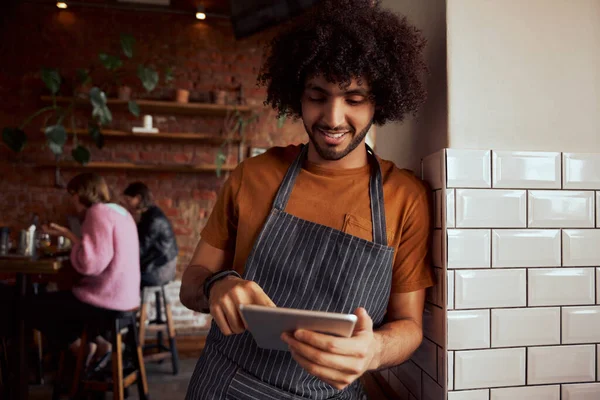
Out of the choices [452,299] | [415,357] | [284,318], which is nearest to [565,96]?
Answer: [452,299]

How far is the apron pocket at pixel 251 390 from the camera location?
1.15 metres

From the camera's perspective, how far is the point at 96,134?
456 centimetres

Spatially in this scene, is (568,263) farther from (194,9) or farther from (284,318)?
(194,9)

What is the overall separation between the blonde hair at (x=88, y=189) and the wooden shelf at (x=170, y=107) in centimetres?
174

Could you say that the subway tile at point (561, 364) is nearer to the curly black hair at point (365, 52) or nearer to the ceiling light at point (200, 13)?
the curly black hair at point (365, 52)

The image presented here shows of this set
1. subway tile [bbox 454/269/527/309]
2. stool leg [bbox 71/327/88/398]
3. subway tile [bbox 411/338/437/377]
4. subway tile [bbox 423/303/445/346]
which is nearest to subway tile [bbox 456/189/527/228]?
subway tile [bbox 454/269/527/309]

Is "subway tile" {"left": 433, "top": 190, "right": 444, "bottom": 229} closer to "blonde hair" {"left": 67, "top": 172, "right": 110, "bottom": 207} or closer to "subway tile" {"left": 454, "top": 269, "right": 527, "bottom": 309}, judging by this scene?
"subway tile" {"left": 454, "top": 269, "right": 527, "bottom": 309}

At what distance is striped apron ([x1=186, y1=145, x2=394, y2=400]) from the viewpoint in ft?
3.81

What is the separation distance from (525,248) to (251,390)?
2.45ft

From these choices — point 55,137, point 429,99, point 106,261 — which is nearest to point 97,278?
point 106,261

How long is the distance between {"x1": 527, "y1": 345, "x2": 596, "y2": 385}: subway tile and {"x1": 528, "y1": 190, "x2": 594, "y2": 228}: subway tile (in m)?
0.30

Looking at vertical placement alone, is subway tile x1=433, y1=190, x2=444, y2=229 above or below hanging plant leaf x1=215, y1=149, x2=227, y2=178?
below

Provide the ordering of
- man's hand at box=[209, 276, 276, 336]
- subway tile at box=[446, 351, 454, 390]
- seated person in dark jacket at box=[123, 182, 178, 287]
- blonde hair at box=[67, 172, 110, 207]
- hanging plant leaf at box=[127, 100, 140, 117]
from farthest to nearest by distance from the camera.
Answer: hanging plant leaf at box=[127, 100, 140, 117] → seated person in dark jacket at box=[123, 182, 178, 287] → blonde hair at box=[67, 172, 110, 207] → subway tile at box=[446, 351, 454, 390] → man's hand at box=[209, 276, 276, 336]

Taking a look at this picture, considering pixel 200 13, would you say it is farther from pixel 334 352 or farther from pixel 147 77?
pixel 334 352
